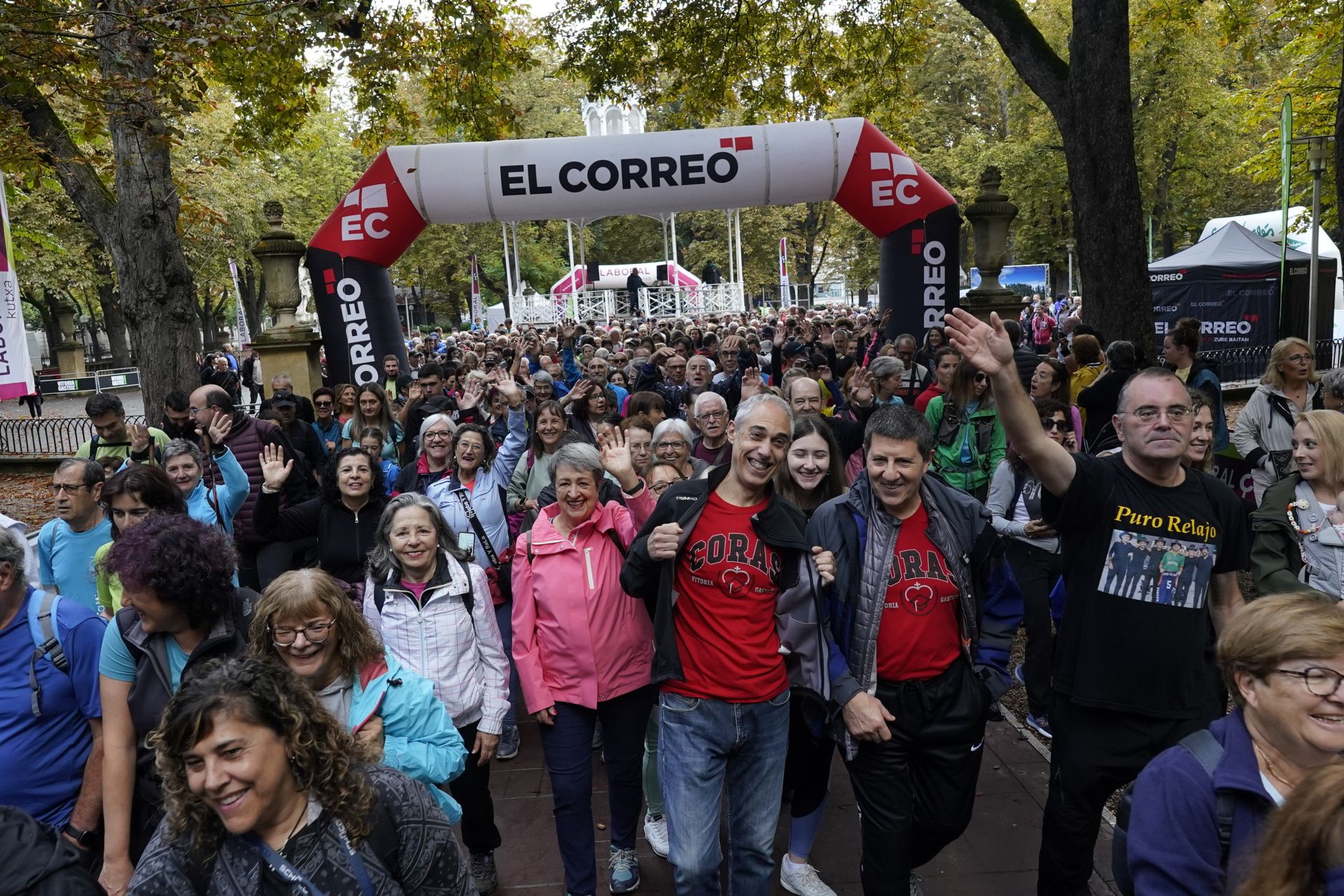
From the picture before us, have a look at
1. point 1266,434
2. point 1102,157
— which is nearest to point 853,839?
point 1266,434

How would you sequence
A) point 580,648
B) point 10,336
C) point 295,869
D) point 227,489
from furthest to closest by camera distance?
point 10,336 → point 227,489 → point 580,648 → point 295,869

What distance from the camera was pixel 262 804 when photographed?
6.51 feet

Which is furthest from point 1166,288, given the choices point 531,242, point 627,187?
point 531,242

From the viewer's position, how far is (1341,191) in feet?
24.6

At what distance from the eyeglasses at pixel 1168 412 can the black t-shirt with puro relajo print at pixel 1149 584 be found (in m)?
0.20

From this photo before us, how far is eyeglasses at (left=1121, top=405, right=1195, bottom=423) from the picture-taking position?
9.99 feet

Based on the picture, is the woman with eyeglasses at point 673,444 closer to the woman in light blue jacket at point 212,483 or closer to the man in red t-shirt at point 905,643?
the man in red t-shirt at point 905,643

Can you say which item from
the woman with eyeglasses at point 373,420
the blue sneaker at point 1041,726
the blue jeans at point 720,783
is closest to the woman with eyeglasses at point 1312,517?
the blue sneaker at point 1041,726

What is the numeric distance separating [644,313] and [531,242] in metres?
13.0

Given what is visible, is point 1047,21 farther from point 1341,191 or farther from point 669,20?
point 1341,191

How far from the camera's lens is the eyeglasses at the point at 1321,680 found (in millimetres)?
1865

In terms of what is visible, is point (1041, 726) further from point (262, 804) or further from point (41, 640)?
point (41, 640)

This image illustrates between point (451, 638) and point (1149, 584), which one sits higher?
point (1149, 584)

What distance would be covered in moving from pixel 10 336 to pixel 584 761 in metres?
4.78
